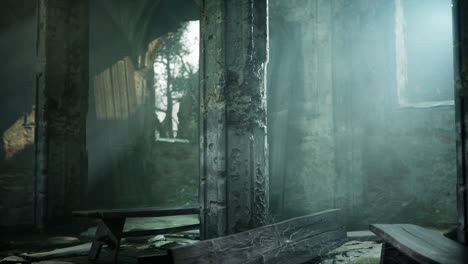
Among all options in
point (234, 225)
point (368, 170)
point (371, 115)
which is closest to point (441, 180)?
point (368, 170)

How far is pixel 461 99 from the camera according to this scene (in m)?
2.63

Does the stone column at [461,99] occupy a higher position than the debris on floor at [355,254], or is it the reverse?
the stone column at [461,99]

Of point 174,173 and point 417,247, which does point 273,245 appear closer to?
point 417,247

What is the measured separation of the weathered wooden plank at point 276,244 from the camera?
269 centimetres

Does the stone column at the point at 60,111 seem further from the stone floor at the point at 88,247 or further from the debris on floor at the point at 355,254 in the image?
the debris on floor at the point at 355,254

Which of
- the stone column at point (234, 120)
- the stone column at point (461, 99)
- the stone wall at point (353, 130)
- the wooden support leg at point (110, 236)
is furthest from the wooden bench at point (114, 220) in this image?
the stone wall at point (353, 130)

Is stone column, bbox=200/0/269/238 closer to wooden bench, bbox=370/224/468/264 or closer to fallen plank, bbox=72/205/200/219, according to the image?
fallen plank, bbox=72/205/200/219

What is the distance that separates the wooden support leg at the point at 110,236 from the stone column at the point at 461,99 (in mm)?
2936

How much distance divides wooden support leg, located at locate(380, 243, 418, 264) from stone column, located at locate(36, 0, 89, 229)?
4370 mm

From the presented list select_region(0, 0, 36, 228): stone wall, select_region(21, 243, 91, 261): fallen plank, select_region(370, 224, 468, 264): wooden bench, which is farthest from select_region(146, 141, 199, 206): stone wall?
select_region(370, 224, 468, 264): wooden bench

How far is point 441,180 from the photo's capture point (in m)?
5.84

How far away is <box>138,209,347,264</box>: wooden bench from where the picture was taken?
2.59m

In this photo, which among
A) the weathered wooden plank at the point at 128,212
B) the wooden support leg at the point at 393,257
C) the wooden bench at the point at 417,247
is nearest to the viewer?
the wooden bench at the point at 417,247

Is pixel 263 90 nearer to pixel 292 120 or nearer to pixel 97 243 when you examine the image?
pixel 97 243
